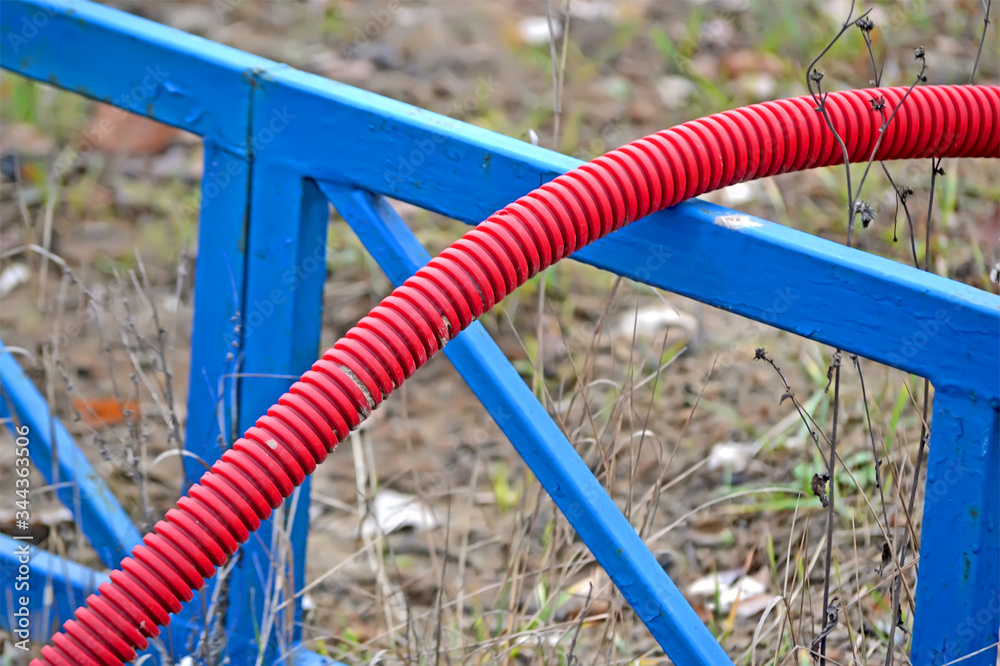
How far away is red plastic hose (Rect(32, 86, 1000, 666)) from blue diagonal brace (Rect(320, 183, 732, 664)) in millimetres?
214

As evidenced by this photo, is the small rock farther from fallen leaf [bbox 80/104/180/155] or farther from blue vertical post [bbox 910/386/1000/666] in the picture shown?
blue vertical post [bbox 910/386/1000/666]

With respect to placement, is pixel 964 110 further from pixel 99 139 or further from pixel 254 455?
pixel 99 139

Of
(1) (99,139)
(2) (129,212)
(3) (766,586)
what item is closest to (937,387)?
(3) (766,586)

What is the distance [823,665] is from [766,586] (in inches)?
31.7

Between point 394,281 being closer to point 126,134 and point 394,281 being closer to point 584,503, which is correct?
point 584,503

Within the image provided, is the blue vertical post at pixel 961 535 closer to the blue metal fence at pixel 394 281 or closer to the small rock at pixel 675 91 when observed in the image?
the blue metal fence at pixel 394 281

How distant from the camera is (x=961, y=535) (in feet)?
4.12

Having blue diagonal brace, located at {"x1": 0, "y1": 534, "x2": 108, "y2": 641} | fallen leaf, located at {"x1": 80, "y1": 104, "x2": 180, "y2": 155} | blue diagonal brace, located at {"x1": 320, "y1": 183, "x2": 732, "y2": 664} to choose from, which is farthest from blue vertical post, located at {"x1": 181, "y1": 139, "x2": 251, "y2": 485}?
fallen leaf, located at {"x1": 80, "y1": 104, "x2": 180, "y2": 155}

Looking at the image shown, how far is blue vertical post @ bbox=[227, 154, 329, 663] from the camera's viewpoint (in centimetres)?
170

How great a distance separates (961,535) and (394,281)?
841mm

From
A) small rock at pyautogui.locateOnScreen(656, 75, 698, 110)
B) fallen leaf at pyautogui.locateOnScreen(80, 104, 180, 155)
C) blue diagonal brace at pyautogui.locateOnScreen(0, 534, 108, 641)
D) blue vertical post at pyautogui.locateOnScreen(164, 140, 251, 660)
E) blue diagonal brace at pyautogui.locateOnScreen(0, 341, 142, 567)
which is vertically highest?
small rock at pyautogui.locateOnScreen(656, 75, 698, 110)

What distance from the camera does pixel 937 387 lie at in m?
1.23

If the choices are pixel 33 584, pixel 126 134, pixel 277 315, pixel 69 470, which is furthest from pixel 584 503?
pixel 126 134

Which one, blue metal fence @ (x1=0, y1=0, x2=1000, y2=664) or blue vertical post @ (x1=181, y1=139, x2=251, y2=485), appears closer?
blue metal fence @ (x1=0, y1=0, x2=1000, y2=664)
